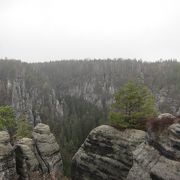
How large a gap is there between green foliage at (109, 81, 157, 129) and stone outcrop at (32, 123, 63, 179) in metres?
7.48

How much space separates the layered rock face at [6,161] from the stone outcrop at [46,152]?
3.63 m

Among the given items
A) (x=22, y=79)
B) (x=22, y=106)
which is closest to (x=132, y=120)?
(x=22, y=106)

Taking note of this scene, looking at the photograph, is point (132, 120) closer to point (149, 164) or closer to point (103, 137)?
point (103, 137)

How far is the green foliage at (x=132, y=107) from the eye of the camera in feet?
105

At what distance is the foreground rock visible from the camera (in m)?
29.5

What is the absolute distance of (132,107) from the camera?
3306cm

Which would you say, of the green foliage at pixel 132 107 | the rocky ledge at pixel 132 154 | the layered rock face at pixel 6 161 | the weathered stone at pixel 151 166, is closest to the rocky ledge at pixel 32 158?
the layered rock face at pixel 6 161

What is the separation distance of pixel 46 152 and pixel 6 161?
5.06m

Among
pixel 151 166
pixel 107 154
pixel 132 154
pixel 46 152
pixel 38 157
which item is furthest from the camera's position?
pixel 46 152

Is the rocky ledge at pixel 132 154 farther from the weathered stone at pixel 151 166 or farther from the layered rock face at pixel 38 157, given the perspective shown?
the layered rock face at pixel 38 157

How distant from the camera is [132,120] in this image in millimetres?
31922

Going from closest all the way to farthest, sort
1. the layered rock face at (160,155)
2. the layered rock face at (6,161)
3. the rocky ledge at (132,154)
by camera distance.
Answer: the layered rock face at (160,155)
the rocky ledge at (132,154)
the layered rock face at (6,161)

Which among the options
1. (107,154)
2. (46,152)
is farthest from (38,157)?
(107,154)

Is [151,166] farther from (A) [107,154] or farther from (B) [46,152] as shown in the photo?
(B) [46,152]
